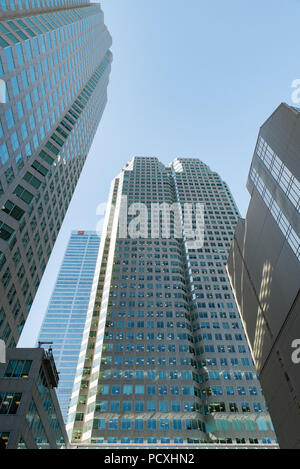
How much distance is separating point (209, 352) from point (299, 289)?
169 ft

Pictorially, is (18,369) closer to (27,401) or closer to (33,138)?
(27,401)

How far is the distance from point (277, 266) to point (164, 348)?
47.1 m

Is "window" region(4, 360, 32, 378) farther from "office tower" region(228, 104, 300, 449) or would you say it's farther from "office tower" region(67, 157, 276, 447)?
"office tower" region(67, 157, 276, 447)

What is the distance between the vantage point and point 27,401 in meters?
31.0

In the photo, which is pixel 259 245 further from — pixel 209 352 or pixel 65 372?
pixel 65 372

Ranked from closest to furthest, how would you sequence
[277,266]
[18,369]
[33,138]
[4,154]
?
[18,369] → [4,154] → [277,266] → [33,138]

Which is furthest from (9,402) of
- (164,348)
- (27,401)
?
(164,348)

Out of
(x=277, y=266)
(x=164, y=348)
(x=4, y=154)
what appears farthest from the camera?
(x=164, y=348)

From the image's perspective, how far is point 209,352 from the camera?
8019 centimetres

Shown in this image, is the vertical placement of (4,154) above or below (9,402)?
above

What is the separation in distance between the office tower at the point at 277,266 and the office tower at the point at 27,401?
31.4 metres

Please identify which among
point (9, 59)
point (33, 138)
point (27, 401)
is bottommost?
point (27, 401)

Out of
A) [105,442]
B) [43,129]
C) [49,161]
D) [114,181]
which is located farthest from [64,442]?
[114,181]

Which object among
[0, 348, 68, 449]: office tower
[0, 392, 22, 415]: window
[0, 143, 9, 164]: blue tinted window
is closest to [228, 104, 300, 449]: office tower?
[0, 348, 68, 449]: office tower
